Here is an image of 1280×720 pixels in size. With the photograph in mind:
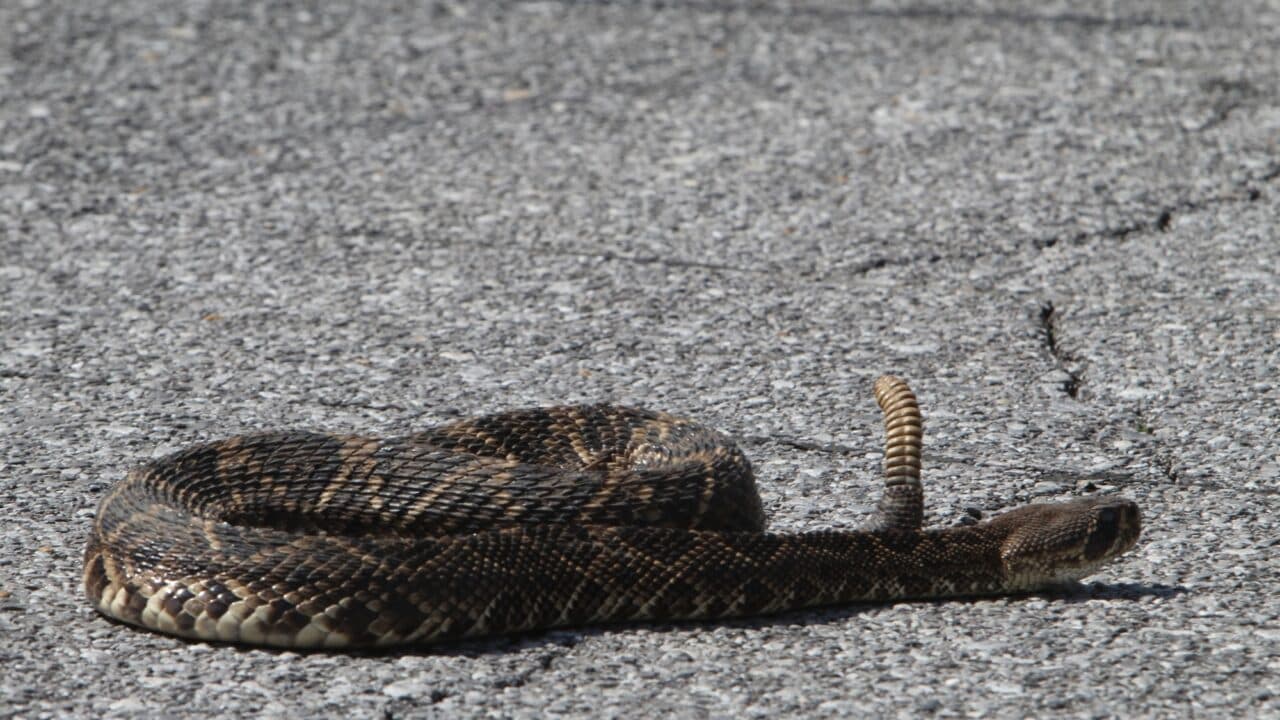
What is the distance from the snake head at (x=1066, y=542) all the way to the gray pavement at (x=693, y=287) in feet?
0.31

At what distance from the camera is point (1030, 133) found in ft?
29.6

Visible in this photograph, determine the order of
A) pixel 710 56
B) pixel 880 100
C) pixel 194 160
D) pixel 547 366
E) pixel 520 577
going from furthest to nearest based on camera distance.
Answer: pixel 710 56, pixel 880 100, pixel 194 160, pixel 547 366, pixel 520 577

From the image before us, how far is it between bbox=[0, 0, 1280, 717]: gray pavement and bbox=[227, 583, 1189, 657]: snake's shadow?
0.02 metres

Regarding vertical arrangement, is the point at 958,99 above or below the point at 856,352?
above

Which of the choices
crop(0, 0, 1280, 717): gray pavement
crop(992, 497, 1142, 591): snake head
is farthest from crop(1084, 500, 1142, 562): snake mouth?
crop(0, 0, 1280, 717): gray pavement

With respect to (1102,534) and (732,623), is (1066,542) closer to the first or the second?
(1102,534)

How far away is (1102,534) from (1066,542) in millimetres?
117

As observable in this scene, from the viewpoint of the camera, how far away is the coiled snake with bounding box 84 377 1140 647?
4316 mm

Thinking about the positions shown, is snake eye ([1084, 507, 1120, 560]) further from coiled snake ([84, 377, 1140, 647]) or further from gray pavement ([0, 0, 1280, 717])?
gray pavement ([0, 0, 1280, 717])

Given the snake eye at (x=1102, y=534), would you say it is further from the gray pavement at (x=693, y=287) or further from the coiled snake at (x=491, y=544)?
the gray pavement at (x=693, y=287)

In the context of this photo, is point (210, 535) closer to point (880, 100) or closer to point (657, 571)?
point (657, 571)

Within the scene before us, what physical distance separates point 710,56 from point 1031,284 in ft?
11.0

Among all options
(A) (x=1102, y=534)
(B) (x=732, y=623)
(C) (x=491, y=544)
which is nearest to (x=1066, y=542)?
(A) (x=1102, y=534)

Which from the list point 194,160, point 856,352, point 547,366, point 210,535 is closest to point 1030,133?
point 856,352
